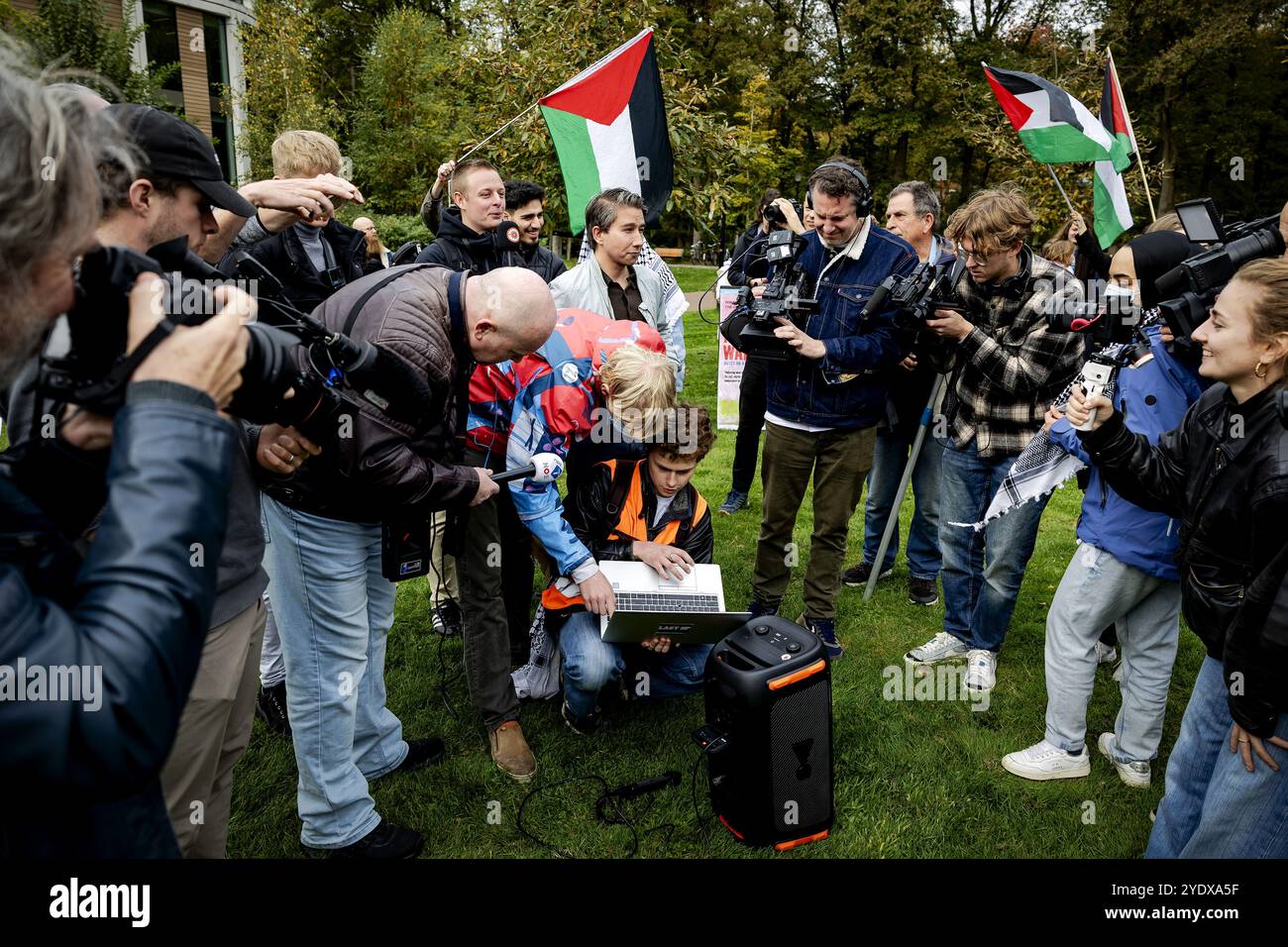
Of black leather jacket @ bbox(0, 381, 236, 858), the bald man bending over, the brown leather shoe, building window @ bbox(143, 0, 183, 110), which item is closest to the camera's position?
black leather jacket @ bbox(0, 381, 236, 858)

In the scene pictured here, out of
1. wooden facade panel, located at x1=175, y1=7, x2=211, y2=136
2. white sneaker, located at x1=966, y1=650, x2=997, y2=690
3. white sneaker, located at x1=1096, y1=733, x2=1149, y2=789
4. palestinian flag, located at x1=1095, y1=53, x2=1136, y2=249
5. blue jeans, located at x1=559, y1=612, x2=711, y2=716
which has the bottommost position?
white sneaker, located at x1=1096, y1=733, x2=1149, y2=789

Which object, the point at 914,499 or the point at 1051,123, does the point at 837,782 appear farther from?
the point at 1051,123

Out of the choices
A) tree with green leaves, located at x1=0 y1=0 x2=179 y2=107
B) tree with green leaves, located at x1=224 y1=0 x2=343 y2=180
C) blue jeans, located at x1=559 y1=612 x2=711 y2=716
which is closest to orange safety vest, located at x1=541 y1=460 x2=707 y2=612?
blue jeans, located at x1=559 y1=612 x2=711 y2=716

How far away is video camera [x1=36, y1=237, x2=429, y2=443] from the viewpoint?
49.1 inches

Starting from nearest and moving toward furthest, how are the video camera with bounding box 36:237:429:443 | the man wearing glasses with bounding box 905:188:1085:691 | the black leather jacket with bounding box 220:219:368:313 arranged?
the video camera with bounding box 36:237:429:443, the black leather jacket with bounding box 220:219:368:313, the man wearing glasses with bounding box 905:188:1085:691

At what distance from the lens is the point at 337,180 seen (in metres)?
→ 3.07

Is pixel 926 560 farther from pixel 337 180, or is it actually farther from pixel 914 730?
pixel 337 180

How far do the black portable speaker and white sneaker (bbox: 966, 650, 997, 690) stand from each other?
144 cm

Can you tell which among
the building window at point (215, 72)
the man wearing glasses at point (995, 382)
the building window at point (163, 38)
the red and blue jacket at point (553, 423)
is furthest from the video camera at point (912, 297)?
the building window at point (163, 38)

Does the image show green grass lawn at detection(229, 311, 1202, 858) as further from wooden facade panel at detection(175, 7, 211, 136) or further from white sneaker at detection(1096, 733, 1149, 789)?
wooden facade panel at detection(175, 7, 211, 136)

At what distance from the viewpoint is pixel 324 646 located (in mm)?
2734

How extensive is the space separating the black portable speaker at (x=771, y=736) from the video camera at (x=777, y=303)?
163 centimetres
